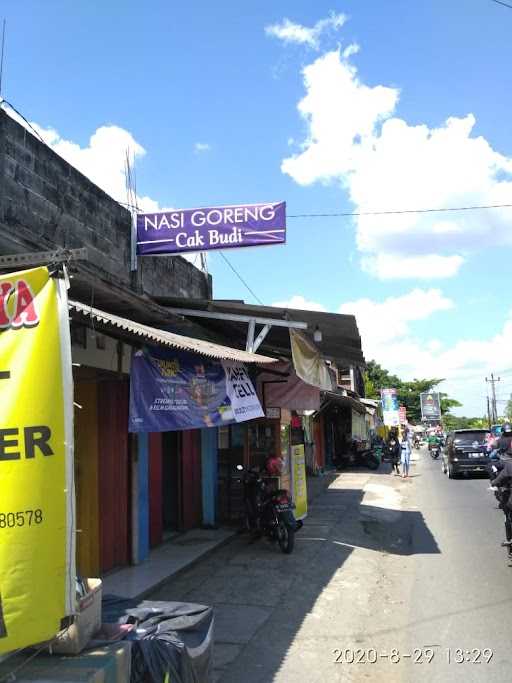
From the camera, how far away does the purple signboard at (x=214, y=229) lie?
9.73 m

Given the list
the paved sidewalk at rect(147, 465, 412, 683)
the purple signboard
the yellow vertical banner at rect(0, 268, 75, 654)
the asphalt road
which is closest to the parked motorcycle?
the paved sidewalk at rect(147, 465, 412, 683)

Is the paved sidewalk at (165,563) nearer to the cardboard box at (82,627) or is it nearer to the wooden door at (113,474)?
the wooden door at (113,474)

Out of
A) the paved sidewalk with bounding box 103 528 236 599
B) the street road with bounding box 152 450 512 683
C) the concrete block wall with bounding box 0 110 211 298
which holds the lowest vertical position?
the street road with bounding box 152 450 512 683

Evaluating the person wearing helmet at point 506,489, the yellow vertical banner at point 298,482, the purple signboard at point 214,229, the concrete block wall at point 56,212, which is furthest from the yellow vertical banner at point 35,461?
the yellow vertical banner at point 298,482

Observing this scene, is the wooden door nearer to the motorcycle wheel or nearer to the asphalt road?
the motorcycle wheel

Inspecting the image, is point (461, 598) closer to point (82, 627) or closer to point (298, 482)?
point (82, 627)

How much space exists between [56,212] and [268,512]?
5.45 metres

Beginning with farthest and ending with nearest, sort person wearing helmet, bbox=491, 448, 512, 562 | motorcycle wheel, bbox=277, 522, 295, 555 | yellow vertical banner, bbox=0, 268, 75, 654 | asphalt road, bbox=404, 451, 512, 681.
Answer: motorcycle wheel, bbox=277, 522, 295, 555, person wearing helmet, bbox=491, 448, 512, 562, asphalt road, bbox=404, 451, 512, 681, yellow vertical banner, bbox=0, 268, 75, 654

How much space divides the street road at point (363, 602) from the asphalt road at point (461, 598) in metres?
0.01

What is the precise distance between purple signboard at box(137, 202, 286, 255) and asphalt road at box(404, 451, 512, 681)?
5.52 metres

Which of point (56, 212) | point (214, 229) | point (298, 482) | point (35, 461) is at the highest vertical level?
point (214, 229)

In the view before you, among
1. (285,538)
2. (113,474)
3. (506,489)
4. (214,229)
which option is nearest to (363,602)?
(285,538)

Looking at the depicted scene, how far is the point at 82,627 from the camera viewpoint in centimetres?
307
